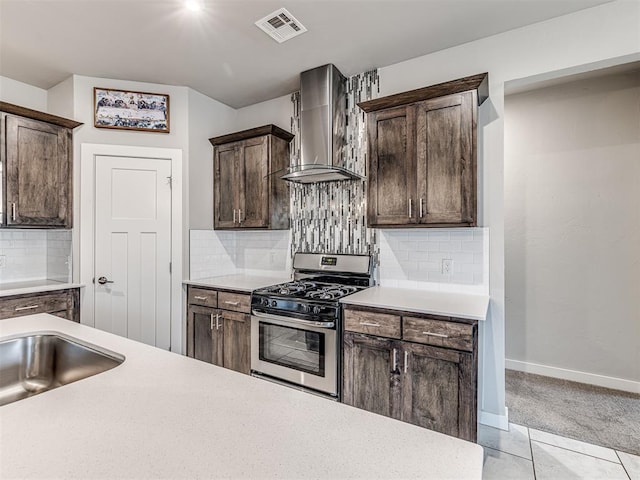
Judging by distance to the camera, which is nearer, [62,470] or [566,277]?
[62,470]

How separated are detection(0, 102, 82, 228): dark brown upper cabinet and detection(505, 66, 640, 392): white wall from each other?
13.8ft

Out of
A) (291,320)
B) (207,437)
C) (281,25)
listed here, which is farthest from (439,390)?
(281,25)

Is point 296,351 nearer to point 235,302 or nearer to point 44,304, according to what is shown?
point 235,302

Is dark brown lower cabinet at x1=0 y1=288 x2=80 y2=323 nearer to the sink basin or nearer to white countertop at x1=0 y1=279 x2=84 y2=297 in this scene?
white countertop at x1=0 y1=279 x2=84 y2=297

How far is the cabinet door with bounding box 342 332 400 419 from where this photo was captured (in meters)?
2.13

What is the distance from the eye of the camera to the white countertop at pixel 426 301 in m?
1.98

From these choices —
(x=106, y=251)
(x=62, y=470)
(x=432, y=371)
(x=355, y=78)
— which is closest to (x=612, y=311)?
(x=432, y=371)

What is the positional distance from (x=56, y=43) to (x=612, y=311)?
16.6 ft

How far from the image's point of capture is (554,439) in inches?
89.8

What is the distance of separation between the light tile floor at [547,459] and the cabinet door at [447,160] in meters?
1.48

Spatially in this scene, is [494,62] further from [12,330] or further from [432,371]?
[12,330]

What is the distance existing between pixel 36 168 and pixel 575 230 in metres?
4.81

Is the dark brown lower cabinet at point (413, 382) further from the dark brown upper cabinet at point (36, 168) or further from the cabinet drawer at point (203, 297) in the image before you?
the dark brown upper cabinet at point (36, 168)

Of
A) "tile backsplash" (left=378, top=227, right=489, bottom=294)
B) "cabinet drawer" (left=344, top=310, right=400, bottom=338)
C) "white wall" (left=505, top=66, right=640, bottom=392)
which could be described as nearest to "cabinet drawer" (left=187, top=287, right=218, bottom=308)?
"cabinet drawer" (left=344, top=310, right=400, bottom=338)
